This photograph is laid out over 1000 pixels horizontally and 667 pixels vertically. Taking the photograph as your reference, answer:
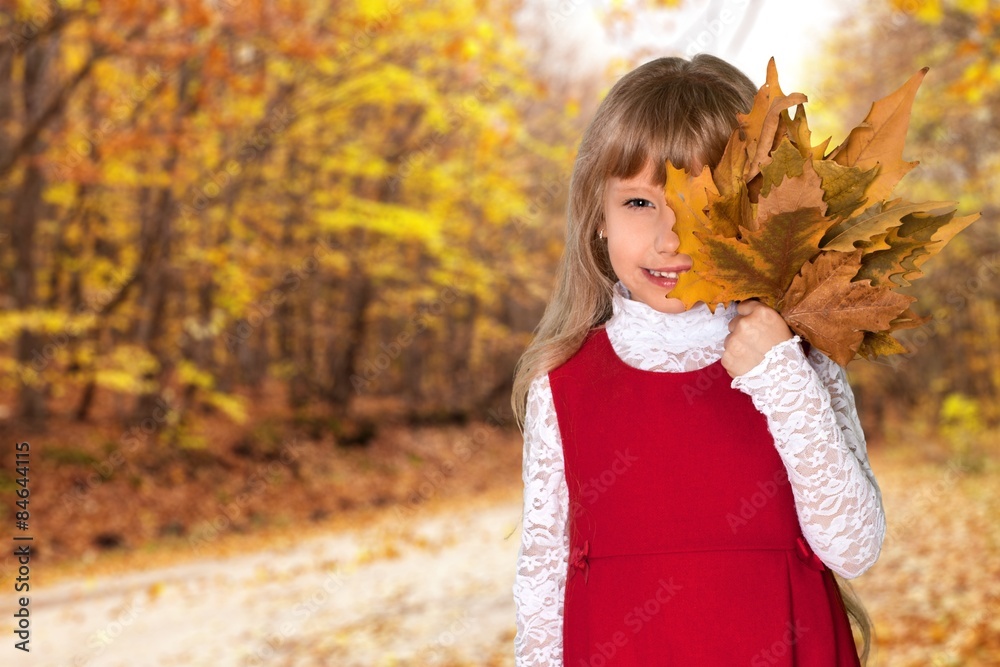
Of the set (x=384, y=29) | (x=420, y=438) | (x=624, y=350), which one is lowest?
(x=420, y=438)

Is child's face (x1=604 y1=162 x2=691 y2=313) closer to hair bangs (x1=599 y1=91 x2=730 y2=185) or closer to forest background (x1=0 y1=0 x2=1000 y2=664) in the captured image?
hair bangs (x1=599 y1=91 x2=730 y2=185)

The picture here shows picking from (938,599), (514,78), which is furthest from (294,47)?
(938,599)

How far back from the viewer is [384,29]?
11711 millimetres

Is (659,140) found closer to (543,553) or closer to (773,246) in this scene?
(773,246)

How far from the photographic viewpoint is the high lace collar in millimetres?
1872

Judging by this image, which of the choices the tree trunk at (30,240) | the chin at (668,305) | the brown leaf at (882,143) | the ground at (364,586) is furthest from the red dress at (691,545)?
the tree trunk at (30,240)

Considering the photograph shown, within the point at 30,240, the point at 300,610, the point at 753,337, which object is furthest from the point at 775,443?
the point at 30,240

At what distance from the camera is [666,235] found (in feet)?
5.96

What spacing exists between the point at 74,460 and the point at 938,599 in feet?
33.1

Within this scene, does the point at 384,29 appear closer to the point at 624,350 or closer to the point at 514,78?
the point at 514,78

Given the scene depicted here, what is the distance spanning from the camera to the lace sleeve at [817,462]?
63.1 inches

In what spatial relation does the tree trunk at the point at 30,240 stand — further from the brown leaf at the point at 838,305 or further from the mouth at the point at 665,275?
the brown leaf at the point at 838,305

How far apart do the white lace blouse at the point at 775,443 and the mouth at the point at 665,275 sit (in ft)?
0.25

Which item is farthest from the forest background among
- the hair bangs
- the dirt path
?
the hair bangs
